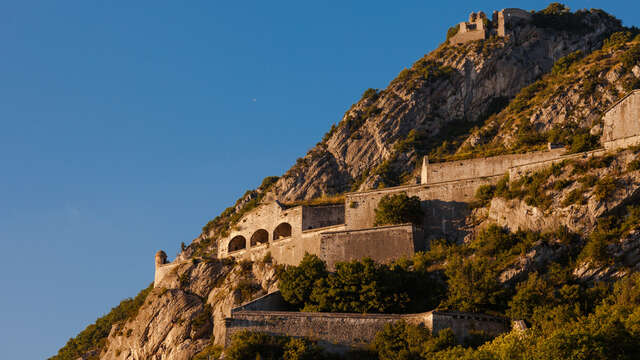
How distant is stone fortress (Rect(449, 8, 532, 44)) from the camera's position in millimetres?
92000

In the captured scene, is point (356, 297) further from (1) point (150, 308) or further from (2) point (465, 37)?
(2) point (465, 37)

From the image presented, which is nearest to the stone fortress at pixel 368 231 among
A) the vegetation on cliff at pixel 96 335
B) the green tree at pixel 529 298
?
the green tree at pixel 529 298

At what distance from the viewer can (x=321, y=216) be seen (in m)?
59.4

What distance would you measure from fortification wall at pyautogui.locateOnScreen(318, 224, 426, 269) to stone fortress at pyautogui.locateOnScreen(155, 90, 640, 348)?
63 mm

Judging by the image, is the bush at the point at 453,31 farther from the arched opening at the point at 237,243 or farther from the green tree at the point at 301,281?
the green tree at the point at 301,281

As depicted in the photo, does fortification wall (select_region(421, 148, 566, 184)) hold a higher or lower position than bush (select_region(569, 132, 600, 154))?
lower

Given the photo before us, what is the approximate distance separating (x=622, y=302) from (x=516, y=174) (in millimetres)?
13614

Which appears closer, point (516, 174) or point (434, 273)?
point (434, 273)

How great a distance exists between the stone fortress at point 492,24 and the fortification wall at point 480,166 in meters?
38.7

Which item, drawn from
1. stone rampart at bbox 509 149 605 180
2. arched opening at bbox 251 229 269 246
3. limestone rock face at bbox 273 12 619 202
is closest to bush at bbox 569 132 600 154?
stone rampart at bbox 509 149 605 180

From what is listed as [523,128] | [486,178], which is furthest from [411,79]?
[486,178]

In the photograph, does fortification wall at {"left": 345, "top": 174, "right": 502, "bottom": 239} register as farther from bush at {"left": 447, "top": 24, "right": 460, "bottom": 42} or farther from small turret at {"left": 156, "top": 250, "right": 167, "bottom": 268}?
bush at {"left": 447, "top": 24, "right": 460, "bottom": 42}

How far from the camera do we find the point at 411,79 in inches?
3484

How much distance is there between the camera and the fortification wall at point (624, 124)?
48750 mm
